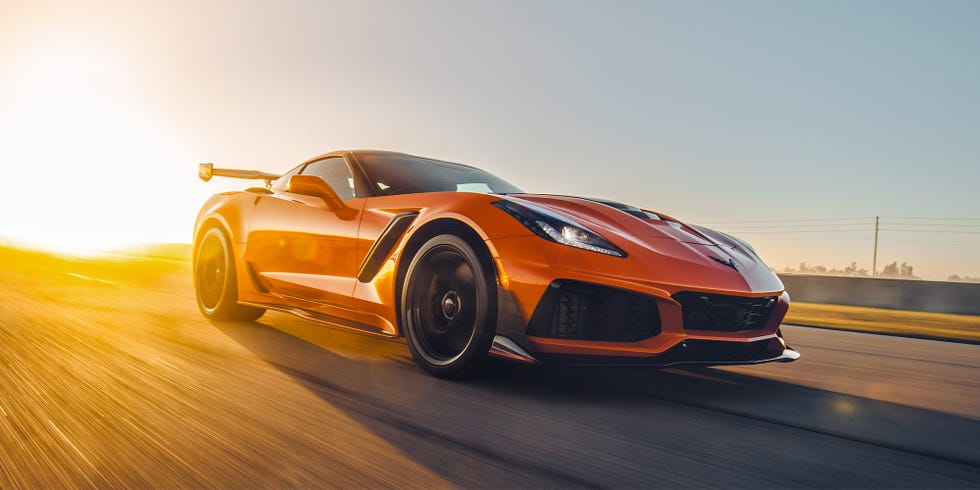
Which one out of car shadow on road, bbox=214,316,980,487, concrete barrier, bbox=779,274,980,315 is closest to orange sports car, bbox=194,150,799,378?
car shadow on road, bbox=214,316,980,487

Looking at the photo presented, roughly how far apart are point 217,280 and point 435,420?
11.7ft

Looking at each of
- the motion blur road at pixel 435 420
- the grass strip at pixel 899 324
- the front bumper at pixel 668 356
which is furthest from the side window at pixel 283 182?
the grass strip at pixel 899 324

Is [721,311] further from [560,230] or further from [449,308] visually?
[449,308]

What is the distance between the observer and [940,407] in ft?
Result: 10.9

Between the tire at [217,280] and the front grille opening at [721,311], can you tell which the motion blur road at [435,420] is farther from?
the tire at [217,280]

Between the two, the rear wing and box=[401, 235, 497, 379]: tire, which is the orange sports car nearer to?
box=[401, 235, 497, 379]: tire

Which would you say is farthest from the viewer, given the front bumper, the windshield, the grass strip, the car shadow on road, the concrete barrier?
the concrete barrier

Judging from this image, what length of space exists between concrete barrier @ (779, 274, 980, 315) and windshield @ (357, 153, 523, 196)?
910 centimetres

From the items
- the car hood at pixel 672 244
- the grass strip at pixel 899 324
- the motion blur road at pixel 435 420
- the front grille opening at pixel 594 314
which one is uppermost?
the car hood at pixel 672 244

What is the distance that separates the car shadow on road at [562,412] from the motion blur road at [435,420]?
1cm

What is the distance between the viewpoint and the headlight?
314 cm

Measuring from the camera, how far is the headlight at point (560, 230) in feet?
10.3

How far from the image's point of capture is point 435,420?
8.84 feet

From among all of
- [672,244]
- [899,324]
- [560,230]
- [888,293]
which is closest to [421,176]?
[560,230]
